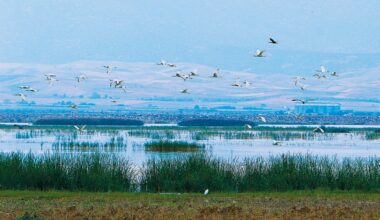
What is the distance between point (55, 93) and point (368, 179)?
17117 centimetres

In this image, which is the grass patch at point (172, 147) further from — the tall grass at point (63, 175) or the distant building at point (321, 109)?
the distant building at point (321, 109)

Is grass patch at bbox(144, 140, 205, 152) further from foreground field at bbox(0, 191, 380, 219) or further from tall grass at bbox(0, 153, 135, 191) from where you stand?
foreground field at bbox(0, 191, 380, 219)

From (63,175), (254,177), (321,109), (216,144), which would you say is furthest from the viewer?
(321,109)

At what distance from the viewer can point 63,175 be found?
98.6 ft

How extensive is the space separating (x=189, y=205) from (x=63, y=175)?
5.63 m

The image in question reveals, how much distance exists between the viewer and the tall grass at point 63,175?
29859 mm

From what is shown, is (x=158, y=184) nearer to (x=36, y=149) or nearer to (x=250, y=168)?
(x=250, y=168)

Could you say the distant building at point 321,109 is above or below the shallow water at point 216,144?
above

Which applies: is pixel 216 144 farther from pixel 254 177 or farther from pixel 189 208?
pixel 189 208

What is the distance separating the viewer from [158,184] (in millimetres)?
30312

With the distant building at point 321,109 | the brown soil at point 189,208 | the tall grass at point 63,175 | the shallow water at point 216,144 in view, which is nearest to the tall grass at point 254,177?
the tall grass at point 63,175

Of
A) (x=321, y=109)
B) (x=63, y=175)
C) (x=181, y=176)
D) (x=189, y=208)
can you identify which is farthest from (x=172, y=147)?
(x=321, y=109)

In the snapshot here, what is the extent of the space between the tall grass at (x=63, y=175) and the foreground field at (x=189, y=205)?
1.38 metres

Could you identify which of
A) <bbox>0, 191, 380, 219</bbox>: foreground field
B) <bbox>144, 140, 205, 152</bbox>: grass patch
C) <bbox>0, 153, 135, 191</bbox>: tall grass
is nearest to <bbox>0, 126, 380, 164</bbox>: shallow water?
<bbox>144, 140, 205, 152</bbox>: grass patch
